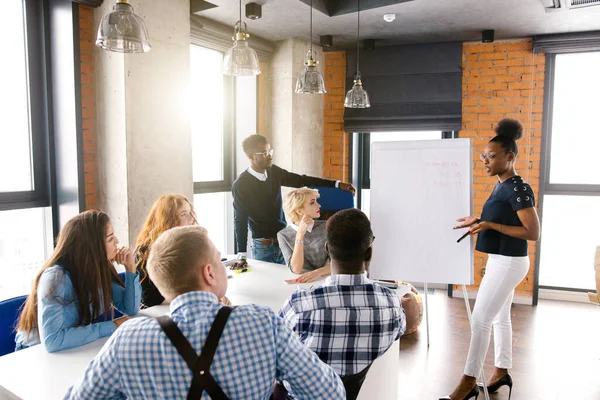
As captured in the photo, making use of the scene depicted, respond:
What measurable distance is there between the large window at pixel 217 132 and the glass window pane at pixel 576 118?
303 cm

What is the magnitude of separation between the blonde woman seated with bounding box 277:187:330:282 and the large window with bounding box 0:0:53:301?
1603 millimetres

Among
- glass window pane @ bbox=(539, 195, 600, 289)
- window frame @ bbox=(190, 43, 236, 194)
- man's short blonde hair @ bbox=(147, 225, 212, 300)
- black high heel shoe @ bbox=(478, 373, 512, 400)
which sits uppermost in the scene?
window frame @ bbox=(190, 43, 236, 194)

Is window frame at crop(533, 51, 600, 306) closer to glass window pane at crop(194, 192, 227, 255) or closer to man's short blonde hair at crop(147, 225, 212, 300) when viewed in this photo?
glass window pane at crop(194, 192, 227, 255)

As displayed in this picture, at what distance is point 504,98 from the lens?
451 centimetres

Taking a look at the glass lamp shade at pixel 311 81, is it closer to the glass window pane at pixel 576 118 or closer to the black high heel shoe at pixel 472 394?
the black high heel shoe at pixel 472 394

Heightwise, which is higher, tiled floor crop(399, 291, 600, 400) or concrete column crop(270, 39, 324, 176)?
concrete column crop(270, 39, 324, 176)

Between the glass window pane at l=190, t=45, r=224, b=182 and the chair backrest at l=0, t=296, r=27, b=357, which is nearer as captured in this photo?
the chair backrest at l=0, t=296, r=27, b=357

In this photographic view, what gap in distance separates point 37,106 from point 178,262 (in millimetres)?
2502

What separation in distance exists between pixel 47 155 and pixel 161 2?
1288 mm

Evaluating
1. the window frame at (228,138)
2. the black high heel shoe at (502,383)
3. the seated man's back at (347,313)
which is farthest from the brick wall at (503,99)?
the seated man's back at (347,313)

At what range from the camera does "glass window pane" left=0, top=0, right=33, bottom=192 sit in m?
2.79

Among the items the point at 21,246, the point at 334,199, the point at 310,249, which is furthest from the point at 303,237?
the point at 21,246

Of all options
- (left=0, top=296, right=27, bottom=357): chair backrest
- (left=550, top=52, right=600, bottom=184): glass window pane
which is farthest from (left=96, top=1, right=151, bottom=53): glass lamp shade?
(left=550, top=52, right=600, bottom=184): glass window pane

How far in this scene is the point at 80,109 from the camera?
2.91m
